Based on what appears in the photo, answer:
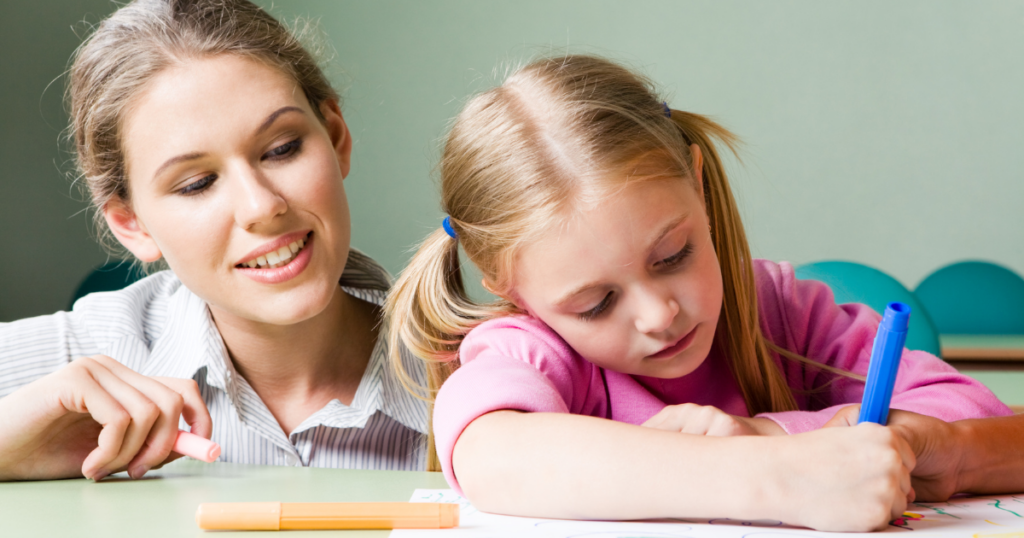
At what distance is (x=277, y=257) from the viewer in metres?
0.81

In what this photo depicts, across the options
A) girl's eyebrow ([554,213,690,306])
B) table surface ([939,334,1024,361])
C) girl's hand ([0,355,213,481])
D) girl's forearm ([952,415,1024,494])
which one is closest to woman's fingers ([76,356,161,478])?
girl's hand ([0,355,213,481])

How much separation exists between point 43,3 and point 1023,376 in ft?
10.1

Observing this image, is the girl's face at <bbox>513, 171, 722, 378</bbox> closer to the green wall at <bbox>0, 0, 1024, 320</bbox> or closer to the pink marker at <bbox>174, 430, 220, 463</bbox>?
the pink marker at <bbox>174, 430, 220, 463</bbox>

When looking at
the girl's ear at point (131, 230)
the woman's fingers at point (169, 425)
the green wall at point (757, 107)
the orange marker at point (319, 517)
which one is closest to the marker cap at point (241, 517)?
the orange marker at point (319, 517)

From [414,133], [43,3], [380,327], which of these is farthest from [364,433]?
[43,3]

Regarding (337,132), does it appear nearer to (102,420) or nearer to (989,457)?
(102,420)

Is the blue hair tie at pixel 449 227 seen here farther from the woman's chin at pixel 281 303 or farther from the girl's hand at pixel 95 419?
the girl's hand at pixel 95 419

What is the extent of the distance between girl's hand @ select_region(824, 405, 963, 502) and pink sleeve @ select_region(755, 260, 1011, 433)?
97mm

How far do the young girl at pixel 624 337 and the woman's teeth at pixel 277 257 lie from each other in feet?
0.37

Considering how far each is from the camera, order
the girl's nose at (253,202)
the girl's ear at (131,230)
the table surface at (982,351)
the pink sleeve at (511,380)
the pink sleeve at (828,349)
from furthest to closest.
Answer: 1. the table surface at (982,351)
2. the girl's ear at (131,230)
3. the girl's nose at (253,202)
4. the pink sleeve at (828,349)
5. the pink sleeve at (511,380)

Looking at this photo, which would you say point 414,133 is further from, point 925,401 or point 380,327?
point 925,401

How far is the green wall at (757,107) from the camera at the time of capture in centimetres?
275

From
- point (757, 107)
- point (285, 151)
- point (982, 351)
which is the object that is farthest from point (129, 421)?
point (757, 107)

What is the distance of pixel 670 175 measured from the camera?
2.06 feet
